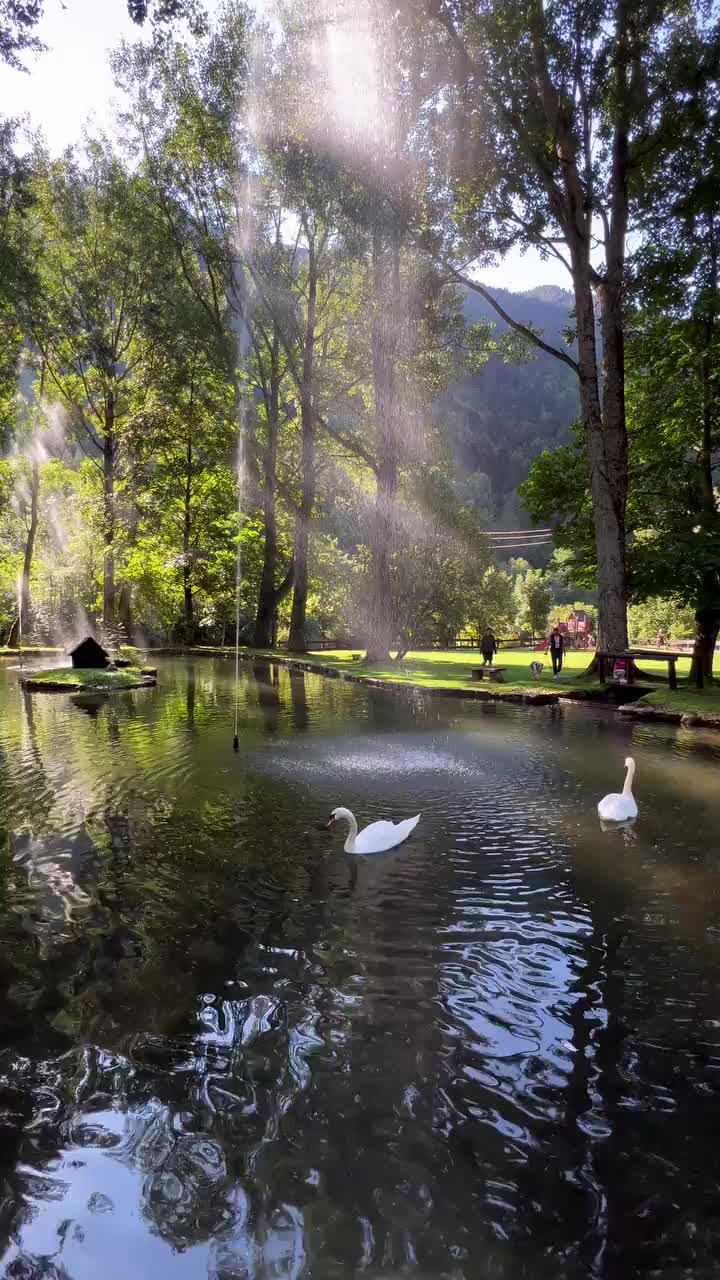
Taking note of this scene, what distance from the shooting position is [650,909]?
5523 millimetres

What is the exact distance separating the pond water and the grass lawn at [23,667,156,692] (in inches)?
532

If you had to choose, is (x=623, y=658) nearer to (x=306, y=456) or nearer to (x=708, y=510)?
(x=708, y=510)

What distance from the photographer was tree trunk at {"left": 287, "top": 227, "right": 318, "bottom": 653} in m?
33.4

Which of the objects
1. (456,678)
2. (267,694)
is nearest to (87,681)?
(267,694)

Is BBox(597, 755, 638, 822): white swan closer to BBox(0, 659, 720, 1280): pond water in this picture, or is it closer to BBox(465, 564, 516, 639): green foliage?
BBox(0, 659, 720, 1280): pond water

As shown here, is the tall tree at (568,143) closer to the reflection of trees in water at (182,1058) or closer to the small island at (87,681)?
the small island at (87,681)

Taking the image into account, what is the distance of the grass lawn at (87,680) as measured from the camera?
70.0ft

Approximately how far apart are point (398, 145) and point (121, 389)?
1700 cm

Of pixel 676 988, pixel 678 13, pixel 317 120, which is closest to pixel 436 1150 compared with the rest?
pixel 676 988

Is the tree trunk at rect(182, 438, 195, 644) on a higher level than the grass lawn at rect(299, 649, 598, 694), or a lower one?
higher

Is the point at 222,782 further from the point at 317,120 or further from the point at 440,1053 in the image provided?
the point at 317,120

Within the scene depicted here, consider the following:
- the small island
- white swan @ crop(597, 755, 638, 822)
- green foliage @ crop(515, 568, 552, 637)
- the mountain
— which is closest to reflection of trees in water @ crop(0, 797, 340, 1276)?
white swan @ crop(597, 755, 638, 822)

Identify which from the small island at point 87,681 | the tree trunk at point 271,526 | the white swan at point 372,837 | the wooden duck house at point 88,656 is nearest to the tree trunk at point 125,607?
the tree trunk at point 271,526

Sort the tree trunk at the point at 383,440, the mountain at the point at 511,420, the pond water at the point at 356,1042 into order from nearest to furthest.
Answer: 1. the pond water at the point at 356,1042
2. the tree trunk at the point at 383,440
3. the mountain at the point at 511,420
